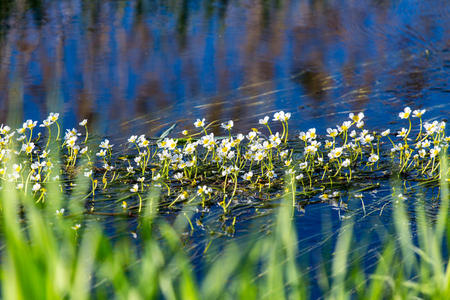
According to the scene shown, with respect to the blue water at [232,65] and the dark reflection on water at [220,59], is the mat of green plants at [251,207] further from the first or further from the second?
the dark reflection on water at [220,59]

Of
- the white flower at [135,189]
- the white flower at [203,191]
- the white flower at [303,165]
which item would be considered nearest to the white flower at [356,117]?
the white flower at [303,165]

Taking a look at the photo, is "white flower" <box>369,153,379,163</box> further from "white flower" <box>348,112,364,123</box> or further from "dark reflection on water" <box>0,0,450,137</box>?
"dark reflection on water" <box>0,0,450,137</box>

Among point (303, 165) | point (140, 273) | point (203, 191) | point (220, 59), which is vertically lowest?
point (140, 273)

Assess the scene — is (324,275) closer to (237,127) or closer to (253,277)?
(253,277)

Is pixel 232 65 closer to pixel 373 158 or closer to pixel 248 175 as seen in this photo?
pixel 373 158

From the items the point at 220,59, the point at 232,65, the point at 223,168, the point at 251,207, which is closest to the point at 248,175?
the point at 251,207

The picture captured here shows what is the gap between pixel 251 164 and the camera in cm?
397

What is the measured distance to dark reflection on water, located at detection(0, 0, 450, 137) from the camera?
5.71m

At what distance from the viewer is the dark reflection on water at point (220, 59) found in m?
5.71

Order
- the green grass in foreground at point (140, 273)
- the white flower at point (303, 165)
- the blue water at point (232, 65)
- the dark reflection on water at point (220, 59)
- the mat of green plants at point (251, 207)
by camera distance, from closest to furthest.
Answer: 1. the green grass in foreground at point (140, 273)
2. the mat of green plants at point (251, 207)
3. the white flower at point (303, 165)
4. the blue water at point (232, 65)
5. the dark reflection on water at point (220, 59)

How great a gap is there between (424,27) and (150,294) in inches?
278

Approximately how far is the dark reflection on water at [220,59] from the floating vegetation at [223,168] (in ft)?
3.00

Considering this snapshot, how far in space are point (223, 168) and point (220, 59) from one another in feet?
11.0

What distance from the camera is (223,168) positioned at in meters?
4.07
